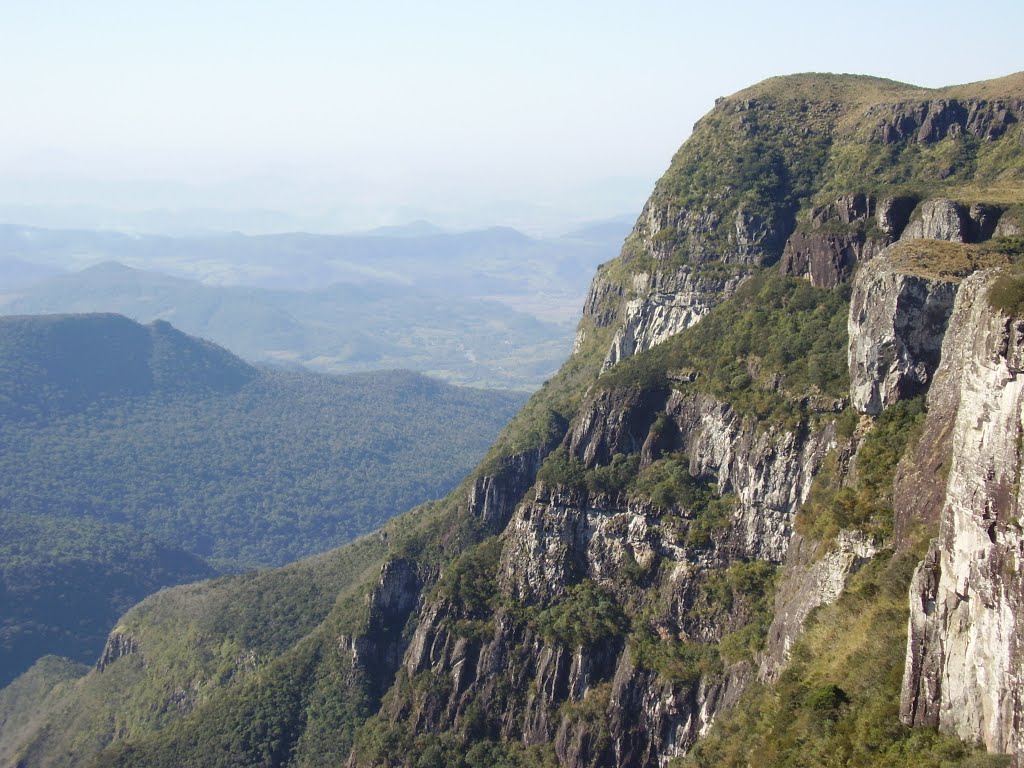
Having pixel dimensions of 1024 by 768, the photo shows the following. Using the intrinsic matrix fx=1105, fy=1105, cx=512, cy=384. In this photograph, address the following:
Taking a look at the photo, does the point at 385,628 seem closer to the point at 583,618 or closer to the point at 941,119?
the point at 583,618

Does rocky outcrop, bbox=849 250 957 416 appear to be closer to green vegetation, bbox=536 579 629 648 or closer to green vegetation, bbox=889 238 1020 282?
green vegetation, bbox=889 238 1020 282

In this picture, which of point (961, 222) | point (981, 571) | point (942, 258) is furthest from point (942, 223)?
point (981, 571)

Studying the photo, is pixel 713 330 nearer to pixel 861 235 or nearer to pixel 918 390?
pixel 861 235

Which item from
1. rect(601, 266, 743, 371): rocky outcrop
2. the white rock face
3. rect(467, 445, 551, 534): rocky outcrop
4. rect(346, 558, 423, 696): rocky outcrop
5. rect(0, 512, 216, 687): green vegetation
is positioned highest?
the white rock face

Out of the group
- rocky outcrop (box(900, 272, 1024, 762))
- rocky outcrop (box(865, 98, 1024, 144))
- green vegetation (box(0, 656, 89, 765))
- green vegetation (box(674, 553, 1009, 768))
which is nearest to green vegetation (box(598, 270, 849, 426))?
rocky outcrop (box(865, 98, 1024, 144))

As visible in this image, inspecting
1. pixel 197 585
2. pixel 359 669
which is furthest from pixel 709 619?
pixel 197 585

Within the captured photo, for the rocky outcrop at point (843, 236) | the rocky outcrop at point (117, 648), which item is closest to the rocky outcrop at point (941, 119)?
the rocky outcrop at point (843, 236)
